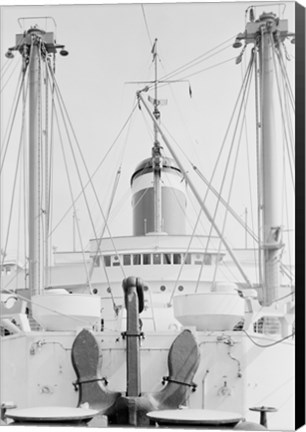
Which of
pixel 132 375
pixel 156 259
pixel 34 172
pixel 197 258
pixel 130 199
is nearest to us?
pixel 132 375

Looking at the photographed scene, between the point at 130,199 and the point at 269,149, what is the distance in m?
1.53

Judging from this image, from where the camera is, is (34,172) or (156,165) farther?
(156,165)

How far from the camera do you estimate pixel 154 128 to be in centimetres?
705

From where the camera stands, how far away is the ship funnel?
313 inches

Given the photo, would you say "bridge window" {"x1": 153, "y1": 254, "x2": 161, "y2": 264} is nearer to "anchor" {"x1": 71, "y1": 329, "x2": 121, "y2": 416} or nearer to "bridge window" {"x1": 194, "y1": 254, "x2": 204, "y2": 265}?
"bridge window" {"x1": 194, "y1": 254, "x2": 204, "y2": 265}

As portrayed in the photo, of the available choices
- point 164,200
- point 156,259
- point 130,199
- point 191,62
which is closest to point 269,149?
point 191,62

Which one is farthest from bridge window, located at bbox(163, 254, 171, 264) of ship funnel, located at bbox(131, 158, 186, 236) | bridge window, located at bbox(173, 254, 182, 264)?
ship funnel, located at bbox(131, 158, 186, 236)

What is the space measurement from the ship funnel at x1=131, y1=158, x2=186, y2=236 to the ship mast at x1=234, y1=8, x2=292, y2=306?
1.51m

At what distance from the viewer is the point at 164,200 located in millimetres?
8562

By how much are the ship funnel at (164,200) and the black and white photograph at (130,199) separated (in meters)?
0.57

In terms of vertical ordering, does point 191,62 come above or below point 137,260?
above

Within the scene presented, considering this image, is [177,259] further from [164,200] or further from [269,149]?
[269,149]

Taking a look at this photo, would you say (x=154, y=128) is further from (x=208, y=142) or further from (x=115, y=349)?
Result: (x=115, y=349)

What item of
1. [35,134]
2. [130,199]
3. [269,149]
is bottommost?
[130,199]
